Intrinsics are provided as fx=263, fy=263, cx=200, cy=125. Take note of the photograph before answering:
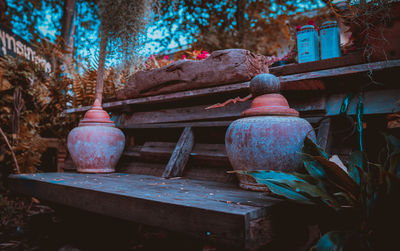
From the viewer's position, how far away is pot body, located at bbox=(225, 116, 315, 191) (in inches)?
53.4

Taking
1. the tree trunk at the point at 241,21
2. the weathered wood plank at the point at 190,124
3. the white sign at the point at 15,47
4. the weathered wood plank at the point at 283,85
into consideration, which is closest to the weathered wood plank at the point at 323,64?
the weathered wood plank at the point at 283,85

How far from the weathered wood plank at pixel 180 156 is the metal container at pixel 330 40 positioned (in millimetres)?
1189

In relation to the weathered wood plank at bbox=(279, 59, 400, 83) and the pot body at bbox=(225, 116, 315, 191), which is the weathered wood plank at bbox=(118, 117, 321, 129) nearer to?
the weathered wood plank at bbox=(279, 59, 400, 83)

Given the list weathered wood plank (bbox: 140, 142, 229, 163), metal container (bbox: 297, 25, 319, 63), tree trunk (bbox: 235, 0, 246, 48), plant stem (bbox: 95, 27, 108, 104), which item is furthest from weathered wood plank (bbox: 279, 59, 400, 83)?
tree trunk (bbox: 235, 0, 246, 48)

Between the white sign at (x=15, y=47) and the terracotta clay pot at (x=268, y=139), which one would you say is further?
the white sign at (x=15, y=47)

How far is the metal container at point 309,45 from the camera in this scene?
1.95 metres

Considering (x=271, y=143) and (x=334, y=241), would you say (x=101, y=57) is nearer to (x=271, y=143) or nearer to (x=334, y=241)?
(x=271, y=143)

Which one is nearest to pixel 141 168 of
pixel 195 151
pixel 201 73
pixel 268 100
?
pixel 195 151

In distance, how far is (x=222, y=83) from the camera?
2.09 m

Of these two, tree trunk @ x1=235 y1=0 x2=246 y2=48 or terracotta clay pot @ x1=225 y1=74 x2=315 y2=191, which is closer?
terracotta clay pot @ x1=225 y1=74 x2=315 y2=191

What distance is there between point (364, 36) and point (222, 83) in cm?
98

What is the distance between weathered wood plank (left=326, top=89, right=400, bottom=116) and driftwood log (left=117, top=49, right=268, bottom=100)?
0.61m

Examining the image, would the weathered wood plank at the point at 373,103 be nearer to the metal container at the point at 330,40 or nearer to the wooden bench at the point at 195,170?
the wooden bench at the point at 195,170

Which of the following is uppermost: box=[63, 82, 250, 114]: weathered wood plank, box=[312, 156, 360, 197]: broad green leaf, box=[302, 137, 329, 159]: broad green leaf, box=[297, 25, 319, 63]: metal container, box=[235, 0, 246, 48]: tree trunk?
box=[235, 0, 246, 48]: tree trunk
